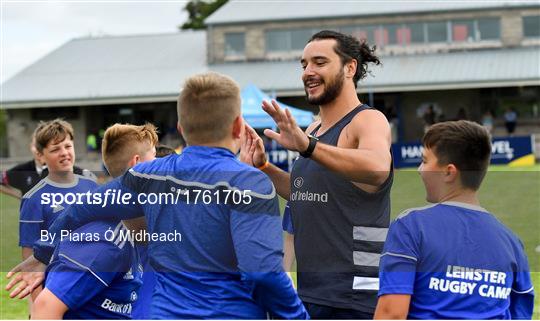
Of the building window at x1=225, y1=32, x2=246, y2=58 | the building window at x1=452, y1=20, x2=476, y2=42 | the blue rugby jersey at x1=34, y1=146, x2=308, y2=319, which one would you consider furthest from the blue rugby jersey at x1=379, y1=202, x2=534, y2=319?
the building window at x1=225, y1=32, x2=246, y2=58

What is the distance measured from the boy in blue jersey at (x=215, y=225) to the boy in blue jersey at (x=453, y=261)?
39 centimetres

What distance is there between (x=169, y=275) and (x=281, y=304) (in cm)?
41

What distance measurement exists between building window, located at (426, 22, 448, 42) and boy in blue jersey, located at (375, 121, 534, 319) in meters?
39.9

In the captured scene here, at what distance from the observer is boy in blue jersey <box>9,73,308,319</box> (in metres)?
3.06

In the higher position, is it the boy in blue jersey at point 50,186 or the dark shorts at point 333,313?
the boy in blue jersey at point 50,186

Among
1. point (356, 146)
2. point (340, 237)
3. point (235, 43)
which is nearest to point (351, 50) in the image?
point (356, 146)

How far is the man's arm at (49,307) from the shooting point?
3850 millimetres

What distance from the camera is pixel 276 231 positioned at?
122 inches

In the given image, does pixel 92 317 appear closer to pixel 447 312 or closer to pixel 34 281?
pixel 34 281

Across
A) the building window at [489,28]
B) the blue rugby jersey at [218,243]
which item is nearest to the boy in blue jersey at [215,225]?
the blue rugby jersey at [218,243]

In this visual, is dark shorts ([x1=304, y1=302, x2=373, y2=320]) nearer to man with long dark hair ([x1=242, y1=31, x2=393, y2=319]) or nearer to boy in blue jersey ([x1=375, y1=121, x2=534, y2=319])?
man with long dark hair ([x1=242, y1=31, x2=393, y2=319])

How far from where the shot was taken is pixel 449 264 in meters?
3.26

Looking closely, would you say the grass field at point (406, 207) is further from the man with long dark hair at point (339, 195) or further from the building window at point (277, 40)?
the building window at point (277, 40)

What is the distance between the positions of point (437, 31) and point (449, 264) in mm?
40205
